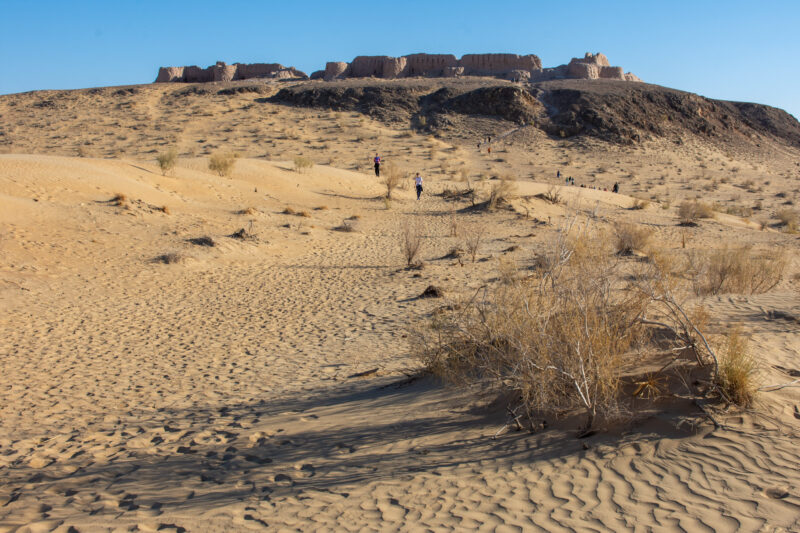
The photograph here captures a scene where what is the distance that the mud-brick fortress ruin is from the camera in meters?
67.8

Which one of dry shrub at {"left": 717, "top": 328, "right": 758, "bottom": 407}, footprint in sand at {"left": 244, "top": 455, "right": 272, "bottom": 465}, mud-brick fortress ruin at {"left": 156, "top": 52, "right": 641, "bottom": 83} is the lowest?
footprint in sand at {"left": 244, "top": 455, "right": 272, "bottom": 465}

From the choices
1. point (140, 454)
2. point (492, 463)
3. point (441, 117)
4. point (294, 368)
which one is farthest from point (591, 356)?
point (441, 117)

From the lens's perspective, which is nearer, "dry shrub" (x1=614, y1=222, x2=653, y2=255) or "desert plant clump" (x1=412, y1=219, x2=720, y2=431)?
"desert plant clump" (x1=412, y1=219, x2=720, y2=431)

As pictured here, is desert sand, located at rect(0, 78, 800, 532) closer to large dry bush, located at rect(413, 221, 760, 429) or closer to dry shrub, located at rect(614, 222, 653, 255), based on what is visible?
large dry bush, located at rect(413, 221, 760, 429)

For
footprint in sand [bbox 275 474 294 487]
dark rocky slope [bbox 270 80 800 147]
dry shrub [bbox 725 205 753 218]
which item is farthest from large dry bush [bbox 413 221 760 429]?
dark rocky slope [bbox 270 80 800 147]

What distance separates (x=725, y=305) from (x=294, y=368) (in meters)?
6.24

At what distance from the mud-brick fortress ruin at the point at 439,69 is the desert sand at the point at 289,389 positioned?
166ft

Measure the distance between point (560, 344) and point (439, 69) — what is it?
7146 cm

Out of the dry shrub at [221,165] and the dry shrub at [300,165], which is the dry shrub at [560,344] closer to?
the dry shrub at [221,165]

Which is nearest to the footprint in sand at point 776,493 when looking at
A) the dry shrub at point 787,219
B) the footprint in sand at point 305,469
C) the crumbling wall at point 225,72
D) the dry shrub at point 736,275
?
the footprint in sand at point 305,469

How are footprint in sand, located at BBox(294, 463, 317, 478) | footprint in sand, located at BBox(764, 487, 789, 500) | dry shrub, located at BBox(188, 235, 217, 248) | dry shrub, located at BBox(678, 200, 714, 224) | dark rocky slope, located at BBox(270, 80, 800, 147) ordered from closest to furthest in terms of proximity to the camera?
footprint in sand, located at BBox(764, 487, 789, 500) < footprint in sand, located at BBox(294, 463, 317, 478) < dry shrub, located at BBox(188, 235, 217, 248) < dry shrub, located at BBox(678, 200, 714, 224) < dark rocky slope, located at BBox(270, 80, 800, 147)

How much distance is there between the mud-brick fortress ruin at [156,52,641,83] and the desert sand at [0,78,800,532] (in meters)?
50.7

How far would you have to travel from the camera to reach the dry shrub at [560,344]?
4219 millimetres

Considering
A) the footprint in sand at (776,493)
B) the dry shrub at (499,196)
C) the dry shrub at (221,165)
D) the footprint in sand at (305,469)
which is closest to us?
the footprint in sand at (776,493)
